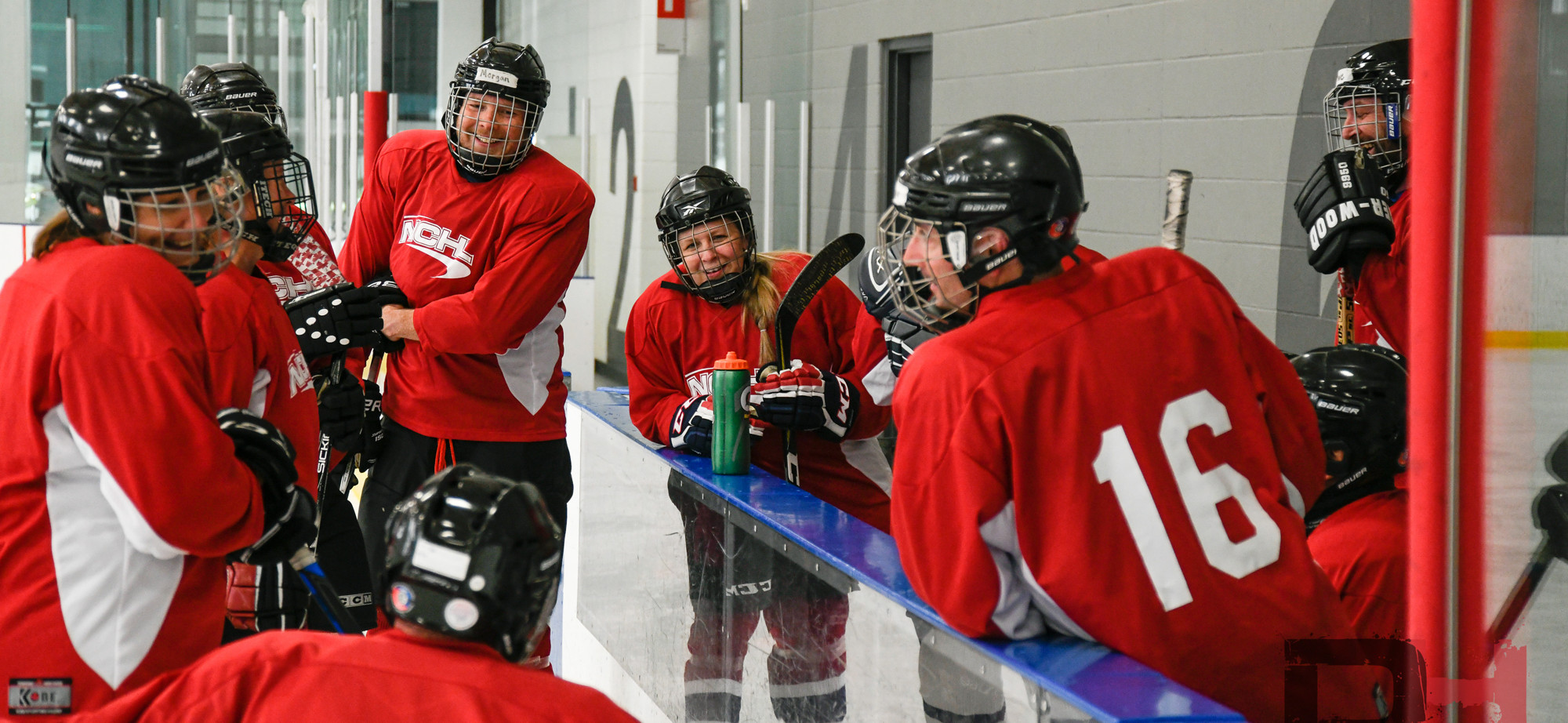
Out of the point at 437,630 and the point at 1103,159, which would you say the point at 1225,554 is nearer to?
the point at 437,630

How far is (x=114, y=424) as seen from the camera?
1.29 meters

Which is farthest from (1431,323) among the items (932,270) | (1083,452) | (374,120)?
(374,120)

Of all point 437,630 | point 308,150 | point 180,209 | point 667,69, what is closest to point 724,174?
point 180,209

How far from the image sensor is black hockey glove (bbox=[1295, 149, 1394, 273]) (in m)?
2.34

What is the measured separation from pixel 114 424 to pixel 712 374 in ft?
4.16

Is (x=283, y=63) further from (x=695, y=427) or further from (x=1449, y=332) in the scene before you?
(x=1449, y=332)

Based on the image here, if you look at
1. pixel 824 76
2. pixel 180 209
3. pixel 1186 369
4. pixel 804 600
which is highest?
pixel 824 76

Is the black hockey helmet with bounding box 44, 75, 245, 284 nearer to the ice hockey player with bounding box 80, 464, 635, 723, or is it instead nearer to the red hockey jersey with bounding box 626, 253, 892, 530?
the ice hockey player with bounding box 80, 464, 635, 723

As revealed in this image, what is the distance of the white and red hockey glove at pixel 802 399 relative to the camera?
2336 millimetres

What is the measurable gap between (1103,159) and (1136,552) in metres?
2.58

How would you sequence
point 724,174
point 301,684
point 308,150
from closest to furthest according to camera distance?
point 301,684 < point 724,174 < point 308,150

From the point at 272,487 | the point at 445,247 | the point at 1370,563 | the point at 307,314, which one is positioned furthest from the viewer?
the point at 445,247

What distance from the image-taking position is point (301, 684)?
979 mm

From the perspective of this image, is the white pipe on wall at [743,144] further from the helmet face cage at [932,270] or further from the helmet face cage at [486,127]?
the helmet face cage at [932,270]
